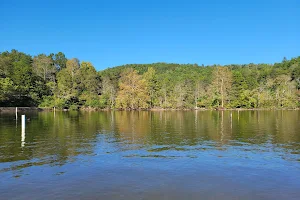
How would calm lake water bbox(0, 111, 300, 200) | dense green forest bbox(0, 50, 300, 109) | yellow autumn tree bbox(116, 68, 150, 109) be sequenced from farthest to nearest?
1. yellow autumn tree bbox(116, 68, 150, 109)
2. dense green forest bbox(0, 50, 300, 109)
3. calm lake water bbox(0, 111, 300, 200)

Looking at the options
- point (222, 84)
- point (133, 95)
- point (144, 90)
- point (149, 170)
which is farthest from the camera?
point (222, 84)

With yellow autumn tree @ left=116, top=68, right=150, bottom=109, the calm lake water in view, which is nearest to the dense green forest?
yellow autumn tree @ left=116, top=68, right=150, bottom=109

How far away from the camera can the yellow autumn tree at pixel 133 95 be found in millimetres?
91700

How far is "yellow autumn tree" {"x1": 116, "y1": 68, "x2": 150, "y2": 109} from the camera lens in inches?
3610

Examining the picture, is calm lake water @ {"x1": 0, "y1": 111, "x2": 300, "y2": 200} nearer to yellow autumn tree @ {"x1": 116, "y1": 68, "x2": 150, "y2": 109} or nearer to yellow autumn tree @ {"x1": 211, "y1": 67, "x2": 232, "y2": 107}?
yellow autumn tree @ {"x1": 116, "y1": 68, "x2": 150, "y2": 109}

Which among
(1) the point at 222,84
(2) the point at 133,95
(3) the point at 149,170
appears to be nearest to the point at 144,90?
(2) the point at 133,95

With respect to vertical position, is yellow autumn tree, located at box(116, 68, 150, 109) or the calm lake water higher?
yellow autumn tree, located at box(116, 68, 150, 109)

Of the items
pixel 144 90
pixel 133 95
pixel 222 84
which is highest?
pixel 222 84

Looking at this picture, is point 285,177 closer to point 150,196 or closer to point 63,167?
point 150,196

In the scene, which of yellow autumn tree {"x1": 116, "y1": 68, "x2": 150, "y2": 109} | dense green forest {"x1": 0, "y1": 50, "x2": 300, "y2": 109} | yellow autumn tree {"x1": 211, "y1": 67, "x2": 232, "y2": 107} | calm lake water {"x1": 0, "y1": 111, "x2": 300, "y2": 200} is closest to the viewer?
calm lake water {"x1": 0, "y1": 111, "x2": 300, "y2": 200}

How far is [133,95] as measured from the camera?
3639 inches

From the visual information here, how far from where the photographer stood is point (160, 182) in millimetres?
11336

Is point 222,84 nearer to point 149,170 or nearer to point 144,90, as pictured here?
point 144,90

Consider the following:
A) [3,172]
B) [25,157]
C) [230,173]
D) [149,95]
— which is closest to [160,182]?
[230,173]
